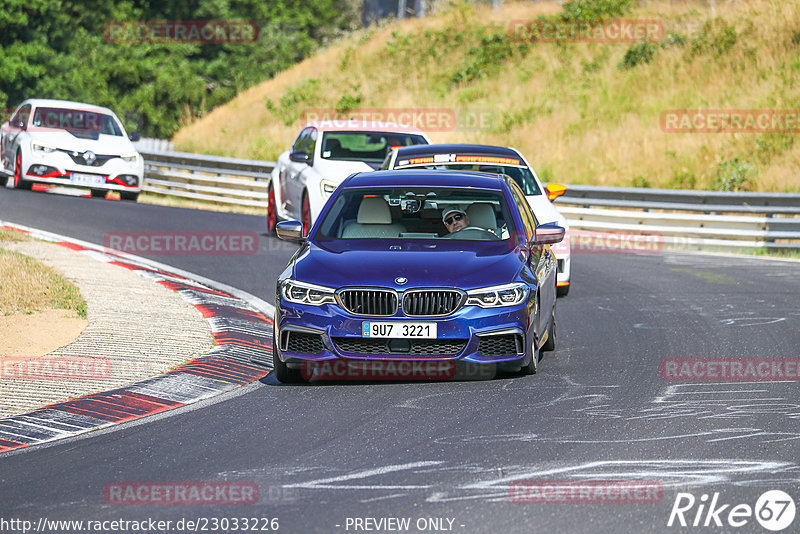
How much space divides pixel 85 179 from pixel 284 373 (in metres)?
15.4

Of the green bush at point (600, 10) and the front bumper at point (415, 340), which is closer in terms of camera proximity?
the front bumper at point (415, 340)

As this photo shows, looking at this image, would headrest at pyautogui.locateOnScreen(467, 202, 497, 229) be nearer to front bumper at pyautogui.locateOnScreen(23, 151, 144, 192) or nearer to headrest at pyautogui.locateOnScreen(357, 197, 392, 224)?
headrest at pyautogui.locateOnScreen(357, 197, 392, 224)

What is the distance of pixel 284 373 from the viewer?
9367 mm

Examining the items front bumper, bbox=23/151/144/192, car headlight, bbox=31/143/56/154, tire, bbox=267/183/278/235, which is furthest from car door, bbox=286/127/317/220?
car headlight, bbox=31/143/56/154

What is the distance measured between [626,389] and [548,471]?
101 inches

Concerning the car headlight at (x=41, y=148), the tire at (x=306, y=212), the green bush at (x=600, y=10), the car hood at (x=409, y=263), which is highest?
the green bush at (x=600, y=10)

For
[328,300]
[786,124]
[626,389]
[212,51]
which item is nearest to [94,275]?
[328,300]

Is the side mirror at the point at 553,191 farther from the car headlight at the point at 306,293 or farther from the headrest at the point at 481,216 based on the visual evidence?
the car headlight at the point at 306,293

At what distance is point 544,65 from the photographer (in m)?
39.3

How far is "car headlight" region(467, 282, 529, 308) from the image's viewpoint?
9.01 metres

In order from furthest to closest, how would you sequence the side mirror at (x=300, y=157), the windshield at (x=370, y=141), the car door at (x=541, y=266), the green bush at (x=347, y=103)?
the green bush at (x=347, y=103) → the windshield at (x=370, y=141) → the side mirror at (x=300, y=157) → the car door at (x=541, y=266)

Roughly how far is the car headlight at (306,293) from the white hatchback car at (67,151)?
1533cm

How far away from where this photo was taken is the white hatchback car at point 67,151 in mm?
23656

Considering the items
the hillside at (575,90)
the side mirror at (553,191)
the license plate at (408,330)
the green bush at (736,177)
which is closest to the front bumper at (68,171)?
the hillside at (575,90)
